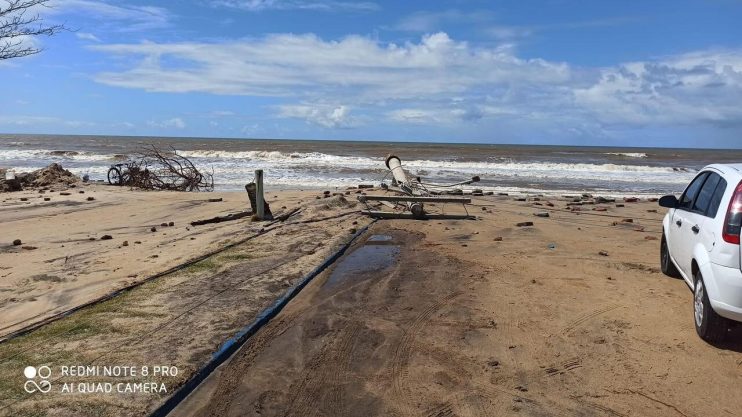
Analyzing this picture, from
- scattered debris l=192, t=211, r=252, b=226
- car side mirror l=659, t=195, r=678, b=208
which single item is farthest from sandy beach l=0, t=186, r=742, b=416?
scattered debris l=192, t=211, r=252, b=226

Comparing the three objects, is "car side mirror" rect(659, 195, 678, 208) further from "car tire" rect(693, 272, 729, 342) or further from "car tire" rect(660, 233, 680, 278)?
"car tire" rect(693, 272, 729, 342)

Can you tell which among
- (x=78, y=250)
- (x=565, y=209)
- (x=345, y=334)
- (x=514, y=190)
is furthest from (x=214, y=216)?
(x=514, y=190)

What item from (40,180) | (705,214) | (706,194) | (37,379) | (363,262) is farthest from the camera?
(40,180)

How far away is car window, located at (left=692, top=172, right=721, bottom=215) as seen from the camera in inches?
210

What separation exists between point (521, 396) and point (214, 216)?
9690 millimetres

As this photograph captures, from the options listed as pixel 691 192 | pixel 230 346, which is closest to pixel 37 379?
pixel 230 346

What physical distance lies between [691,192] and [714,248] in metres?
1.87

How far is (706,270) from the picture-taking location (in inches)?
185

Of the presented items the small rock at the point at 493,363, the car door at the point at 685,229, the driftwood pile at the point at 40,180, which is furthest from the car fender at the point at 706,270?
the driftwood pile at the point at 40,180

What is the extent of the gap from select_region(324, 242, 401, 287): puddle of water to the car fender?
379 cm

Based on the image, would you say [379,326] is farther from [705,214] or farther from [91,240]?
[91,240]

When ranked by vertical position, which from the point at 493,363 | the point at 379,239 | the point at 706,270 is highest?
the point at 706,270

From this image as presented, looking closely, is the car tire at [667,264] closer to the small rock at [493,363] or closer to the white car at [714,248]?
the white car at [714,248]

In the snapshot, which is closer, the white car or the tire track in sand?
the tire track in sand
